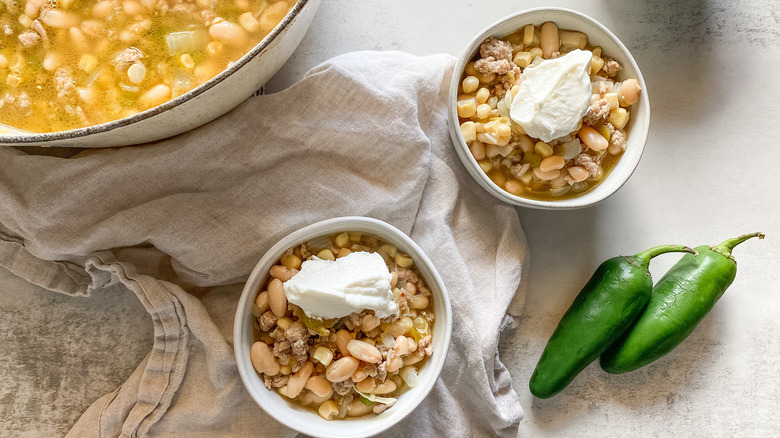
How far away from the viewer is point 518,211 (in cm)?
248

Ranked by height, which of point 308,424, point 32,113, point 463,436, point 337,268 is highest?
point 32,113

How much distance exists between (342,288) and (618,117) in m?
1.04

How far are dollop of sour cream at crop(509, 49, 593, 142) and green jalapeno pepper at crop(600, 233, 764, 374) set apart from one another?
2.31 feet

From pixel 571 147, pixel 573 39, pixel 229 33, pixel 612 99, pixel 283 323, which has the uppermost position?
pixel 229 33

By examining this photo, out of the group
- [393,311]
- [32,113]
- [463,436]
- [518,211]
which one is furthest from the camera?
[518,211]

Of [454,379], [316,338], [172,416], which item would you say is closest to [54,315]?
[172,416]

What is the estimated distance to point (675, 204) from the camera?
2.51 meters

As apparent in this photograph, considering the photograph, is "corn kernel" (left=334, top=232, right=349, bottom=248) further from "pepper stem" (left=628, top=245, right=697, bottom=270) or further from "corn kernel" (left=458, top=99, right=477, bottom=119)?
"pepper stem" (left=628, top=245, right=697, bottom=270)

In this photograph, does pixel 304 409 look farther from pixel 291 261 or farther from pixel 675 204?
pixel 675 204

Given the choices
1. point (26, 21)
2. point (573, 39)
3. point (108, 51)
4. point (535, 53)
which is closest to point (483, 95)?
point (535, 53)

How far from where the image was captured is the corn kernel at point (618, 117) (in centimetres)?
224

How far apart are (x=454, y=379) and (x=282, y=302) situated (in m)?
0.65

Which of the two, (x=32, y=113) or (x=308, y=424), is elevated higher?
(x=32, y=113)

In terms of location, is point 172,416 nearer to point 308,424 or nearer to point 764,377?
point 308,424
